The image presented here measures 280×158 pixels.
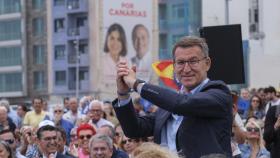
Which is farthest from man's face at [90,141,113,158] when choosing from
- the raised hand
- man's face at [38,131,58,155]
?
the raised hand

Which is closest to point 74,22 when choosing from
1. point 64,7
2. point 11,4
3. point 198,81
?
point 64,7

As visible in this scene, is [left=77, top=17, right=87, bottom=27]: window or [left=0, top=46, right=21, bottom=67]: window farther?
[left=0, top=46, right=21, bottom=67]: window

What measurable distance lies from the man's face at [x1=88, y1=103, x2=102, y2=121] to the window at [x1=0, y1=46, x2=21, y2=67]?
4618 centimetres

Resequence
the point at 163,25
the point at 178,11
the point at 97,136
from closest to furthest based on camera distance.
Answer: the point at 97,136
the point at 178,11
the point at 163,25

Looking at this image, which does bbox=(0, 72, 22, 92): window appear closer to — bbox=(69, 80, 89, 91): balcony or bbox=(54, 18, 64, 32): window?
bbox=(54, 18, 64, 32): window

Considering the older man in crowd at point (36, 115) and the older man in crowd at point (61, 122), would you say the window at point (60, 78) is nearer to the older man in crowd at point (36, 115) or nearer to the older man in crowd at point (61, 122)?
the older man in crowd at point (36, 115)

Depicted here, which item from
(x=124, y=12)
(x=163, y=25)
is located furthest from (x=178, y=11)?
(x=124, y=12)

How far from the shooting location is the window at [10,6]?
58.0 meters

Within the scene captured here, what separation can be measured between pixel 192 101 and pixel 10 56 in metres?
54.9

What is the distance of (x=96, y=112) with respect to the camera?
A: 1244 centimetres

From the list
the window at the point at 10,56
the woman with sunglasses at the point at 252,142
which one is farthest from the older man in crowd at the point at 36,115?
the window at the point at 10,56

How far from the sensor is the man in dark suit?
439 cm

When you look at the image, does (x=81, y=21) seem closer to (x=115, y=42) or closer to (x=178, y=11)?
(x=178, y=11)

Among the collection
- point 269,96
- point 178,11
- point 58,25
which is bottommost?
point 269,96
